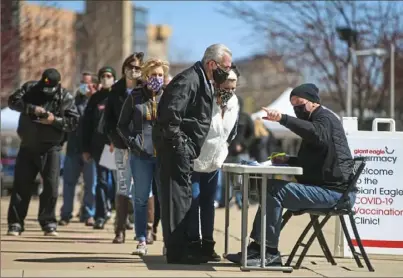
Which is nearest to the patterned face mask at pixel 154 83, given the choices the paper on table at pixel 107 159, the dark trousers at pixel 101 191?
the paper on table at pixel 107 159

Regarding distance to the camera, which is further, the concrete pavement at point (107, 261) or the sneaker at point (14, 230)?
the sneaker at point (14, 230)

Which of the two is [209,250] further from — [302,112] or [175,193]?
[302,112]

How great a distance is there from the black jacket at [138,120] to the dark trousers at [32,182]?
2.05 m

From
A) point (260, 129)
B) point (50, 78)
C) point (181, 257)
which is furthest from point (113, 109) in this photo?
point (260, 129)

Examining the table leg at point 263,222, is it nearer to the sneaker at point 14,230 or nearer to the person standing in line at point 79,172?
the sneaker at point 14,230

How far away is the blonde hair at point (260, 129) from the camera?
22.2 meters

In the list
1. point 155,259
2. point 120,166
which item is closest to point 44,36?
point 120,166

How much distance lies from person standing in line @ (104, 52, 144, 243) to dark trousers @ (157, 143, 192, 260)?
2.26 m

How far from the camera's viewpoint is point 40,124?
1258 centimetres

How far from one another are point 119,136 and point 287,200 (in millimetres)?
3027

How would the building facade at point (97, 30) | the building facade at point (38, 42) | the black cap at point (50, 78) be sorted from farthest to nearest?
the building facade at point (97, 30), the building facade at point (38, 42), the black cap at point (50, 78)

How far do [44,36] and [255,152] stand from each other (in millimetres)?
7686

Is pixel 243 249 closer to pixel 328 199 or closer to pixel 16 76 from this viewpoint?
pixel 328 199

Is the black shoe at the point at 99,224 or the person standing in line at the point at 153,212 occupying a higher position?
the person standing in line at the point at 153,212
